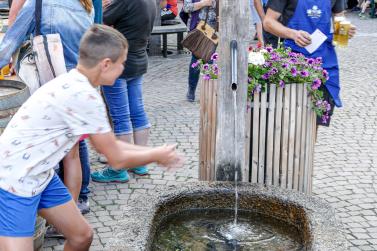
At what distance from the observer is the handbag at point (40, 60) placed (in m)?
4.31

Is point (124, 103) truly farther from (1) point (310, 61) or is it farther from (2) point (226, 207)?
(2) point (226, 207)

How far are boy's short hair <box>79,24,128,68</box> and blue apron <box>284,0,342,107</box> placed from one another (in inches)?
88.1

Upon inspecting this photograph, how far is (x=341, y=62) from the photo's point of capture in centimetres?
1097

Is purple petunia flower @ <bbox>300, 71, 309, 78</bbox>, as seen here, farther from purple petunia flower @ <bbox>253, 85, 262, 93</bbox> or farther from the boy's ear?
the boy's ear

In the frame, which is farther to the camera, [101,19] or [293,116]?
[101,19]

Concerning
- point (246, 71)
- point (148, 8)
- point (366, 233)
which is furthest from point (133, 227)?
point (148, 8)

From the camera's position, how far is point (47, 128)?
3.08 meters

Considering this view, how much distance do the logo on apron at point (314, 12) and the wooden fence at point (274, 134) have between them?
72 centimetres

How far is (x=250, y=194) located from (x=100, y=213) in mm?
1498

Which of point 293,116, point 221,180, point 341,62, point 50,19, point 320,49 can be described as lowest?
point 341,62

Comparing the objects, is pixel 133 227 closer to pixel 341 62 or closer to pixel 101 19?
pixel 101 19

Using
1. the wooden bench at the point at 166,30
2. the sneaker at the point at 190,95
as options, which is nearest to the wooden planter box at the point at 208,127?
the sneaker at the point at 190,95

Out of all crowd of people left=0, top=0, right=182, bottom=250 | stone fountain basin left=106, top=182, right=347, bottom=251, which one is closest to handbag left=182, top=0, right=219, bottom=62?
stone fountain basin left=106, top=182, right=347, bottom=251

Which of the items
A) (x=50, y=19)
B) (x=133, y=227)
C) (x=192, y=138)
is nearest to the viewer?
(x=133, y=227)
